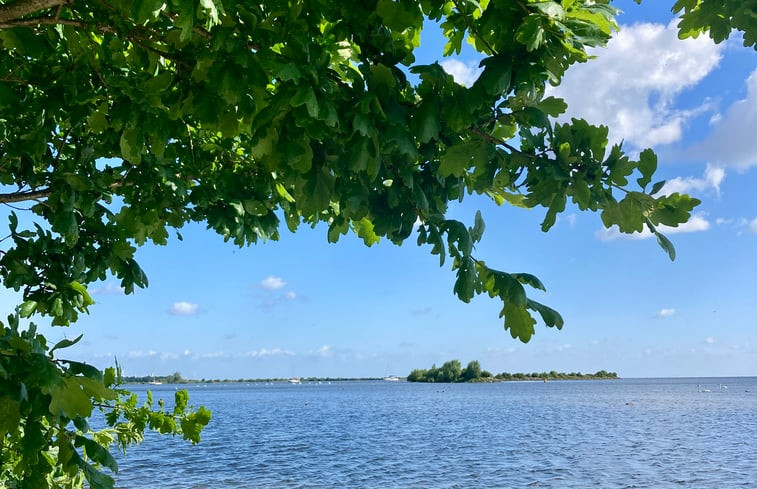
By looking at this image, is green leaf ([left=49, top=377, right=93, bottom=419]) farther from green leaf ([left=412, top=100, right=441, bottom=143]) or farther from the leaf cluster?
green leaf ([left=412, top=100, right=441, bottom=143])

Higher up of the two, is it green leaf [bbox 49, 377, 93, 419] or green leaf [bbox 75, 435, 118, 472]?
green leaf [bbox 49, 377, 93, 419]

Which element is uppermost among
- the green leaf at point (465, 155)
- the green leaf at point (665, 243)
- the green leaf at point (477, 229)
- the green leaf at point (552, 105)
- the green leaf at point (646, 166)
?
the green leaf at point (552, 105)

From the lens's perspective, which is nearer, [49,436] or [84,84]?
[49,436]

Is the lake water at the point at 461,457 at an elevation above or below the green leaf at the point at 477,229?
below

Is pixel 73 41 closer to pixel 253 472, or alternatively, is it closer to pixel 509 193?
pixel 509 193

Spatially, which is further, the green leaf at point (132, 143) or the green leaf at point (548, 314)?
the green leaf at point (132, 143)

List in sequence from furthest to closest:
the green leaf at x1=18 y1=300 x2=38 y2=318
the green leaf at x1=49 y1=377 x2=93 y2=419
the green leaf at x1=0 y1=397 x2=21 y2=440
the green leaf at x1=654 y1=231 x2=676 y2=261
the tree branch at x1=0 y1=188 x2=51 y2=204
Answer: the tree branch at x1=0 y1=188 x2=51 y2=204, the green leaf at x1=18 y1=300 x2=38 y2=318, the green leaf at x1=654 y1=231 x2=676 y2=261, the green leaf at x1=0 y1=397 x2=21 y2=440, the green leaf at x1=49 y1=377 x2=93 y2=419

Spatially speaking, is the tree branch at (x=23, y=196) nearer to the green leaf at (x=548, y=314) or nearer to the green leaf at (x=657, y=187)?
the green leaf at (x=548, y=314)

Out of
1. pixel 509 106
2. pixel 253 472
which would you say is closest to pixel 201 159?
pixel 509 106

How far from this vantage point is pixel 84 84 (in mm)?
4570

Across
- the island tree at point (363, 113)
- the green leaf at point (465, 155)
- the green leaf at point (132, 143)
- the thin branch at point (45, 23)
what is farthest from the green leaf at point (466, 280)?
the thin branch at point (45, 23)

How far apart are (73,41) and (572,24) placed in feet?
11.4

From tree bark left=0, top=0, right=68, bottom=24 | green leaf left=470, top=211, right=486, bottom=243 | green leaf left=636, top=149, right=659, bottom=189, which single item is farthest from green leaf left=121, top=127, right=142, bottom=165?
green leaf left=636, top=149, right=659, bottom=189

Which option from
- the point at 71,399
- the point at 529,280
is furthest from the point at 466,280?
the point at 71,399
